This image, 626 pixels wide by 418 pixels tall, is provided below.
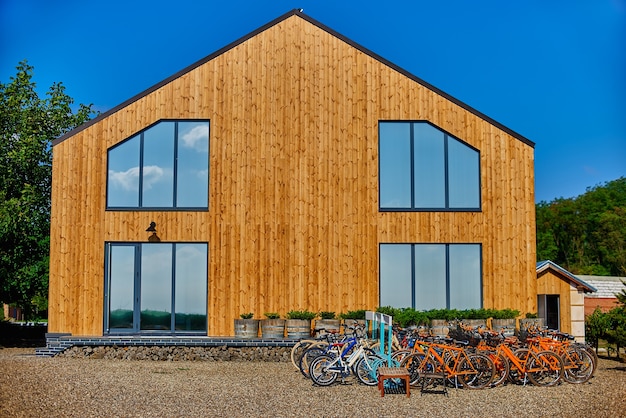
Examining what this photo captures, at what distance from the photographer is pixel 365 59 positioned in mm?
19094

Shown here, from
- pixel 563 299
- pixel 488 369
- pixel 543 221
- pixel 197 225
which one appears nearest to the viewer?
pixel 488 369

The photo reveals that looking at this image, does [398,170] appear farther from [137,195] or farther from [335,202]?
[137,195]

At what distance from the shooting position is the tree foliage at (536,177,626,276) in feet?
177

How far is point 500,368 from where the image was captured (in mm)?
12992

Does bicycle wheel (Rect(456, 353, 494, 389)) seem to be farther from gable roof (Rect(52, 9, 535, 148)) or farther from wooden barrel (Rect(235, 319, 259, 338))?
gable roof (Rect(52, 9, 535, 148))

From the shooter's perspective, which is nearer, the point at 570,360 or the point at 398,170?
the point at 570,360

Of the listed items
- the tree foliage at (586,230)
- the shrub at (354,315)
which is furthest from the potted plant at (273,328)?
the tree foliage at (586,230)

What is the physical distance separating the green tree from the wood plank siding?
11.6ft

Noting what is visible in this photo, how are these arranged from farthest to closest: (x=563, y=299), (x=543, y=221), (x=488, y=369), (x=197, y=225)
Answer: (x=543, y=221) < (x=563, y=299) < (x=197, y=225) < (x=488, y=369)

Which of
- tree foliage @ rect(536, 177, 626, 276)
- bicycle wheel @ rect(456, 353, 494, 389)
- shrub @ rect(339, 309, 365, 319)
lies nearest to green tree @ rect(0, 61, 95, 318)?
shrub @ rect(339, 309, 365, 319)

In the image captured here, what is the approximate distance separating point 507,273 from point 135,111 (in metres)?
10.1

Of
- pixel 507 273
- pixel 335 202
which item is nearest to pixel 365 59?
pixel 335 202

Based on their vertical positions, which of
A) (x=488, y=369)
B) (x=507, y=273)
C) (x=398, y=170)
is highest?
(x=398, y=170)

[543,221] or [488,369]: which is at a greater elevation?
[543,221]
